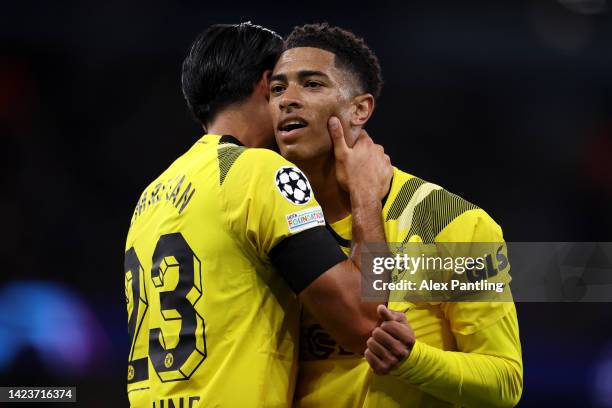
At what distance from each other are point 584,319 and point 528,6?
2762 mm

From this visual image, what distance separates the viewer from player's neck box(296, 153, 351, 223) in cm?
306

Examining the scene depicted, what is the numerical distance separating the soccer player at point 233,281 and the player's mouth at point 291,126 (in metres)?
0.26

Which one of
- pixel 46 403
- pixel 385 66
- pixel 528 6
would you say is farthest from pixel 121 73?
pixel 528 6

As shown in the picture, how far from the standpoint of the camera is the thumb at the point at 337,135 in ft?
9.96

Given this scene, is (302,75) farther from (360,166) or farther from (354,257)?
(354,257)

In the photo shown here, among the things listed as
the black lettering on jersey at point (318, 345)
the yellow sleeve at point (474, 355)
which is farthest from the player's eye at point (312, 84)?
the black lettering on jersey at point (318, 345)

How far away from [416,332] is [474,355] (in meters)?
0.20

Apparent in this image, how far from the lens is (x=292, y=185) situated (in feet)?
8.44

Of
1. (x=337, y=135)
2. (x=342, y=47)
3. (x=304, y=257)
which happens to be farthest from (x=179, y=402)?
(x=342, y=47)

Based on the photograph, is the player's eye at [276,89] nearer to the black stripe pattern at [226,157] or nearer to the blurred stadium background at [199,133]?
the black stripe pattern at [226,157]

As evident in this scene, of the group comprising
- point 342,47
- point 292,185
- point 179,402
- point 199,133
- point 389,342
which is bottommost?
point 179,402

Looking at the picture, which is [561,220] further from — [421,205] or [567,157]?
[421,205]

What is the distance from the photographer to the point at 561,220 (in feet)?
21.6

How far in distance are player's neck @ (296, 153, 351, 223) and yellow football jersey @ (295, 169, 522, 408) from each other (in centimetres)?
25
